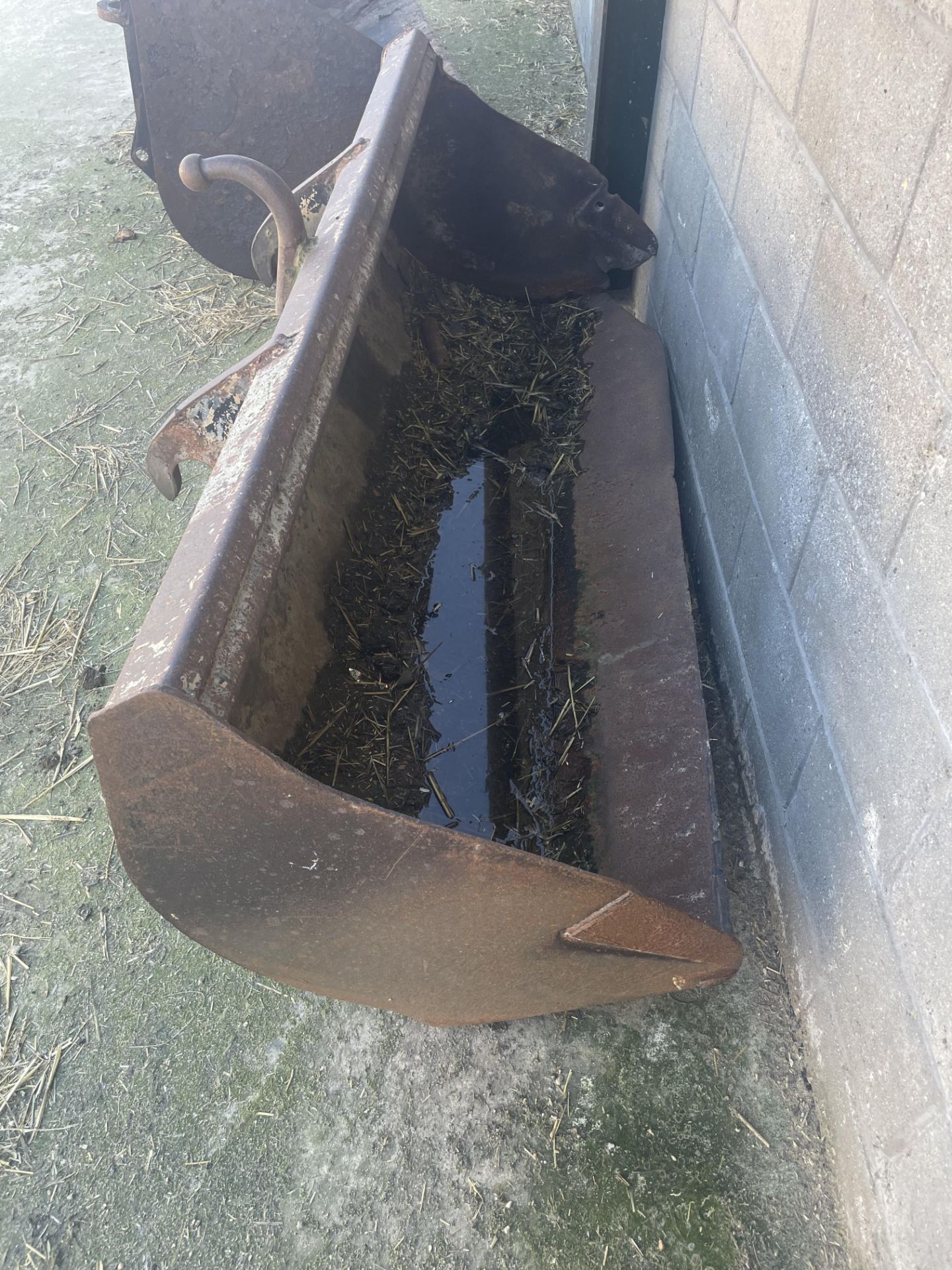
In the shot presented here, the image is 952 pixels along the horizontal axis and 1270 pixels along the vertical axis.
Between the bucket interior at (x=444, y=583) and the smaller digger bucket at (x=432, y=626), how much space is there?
0.4 inches

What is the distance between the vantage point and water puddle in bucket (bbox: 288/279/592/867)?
2.01 metres

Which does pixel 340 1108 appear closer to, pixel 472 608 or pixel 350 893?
pixel 350 893

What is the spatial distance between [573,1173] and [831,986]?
63cm

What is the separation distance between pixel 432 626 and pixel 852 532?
119 centimetres

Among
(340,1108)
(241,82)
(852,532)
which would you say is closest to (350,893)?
(340,1108)

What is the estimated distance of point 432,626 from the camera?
93.9 inches

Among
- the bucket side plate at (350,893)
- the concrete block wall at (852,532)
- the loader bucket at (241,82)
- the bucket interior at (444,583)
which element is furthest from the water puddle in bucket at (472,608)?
the loader bucket at (241,82)

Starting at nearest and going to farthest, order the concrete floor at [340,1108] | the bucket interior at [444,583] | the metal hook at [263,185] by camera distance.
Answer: the concrete floor at [340,1108] < the bucket interior at [444,583] < the metal hook at [263,185]

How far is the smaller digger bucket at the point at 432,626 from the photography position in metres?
1.30

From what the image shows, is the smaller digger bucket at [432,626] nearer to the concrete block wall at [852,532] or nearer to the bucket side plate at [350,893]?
the bucket side plate at [350,893]

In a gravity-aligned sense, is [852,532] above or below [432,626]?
above

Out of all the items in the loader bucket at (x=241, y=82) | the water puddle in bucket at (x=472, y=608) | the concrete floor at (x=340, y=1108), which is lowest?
the concrete floor at (x=340, y=1108)

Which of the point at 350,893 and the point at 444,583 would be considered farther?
the point at 444,583

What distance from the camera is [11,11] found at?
767 cm
